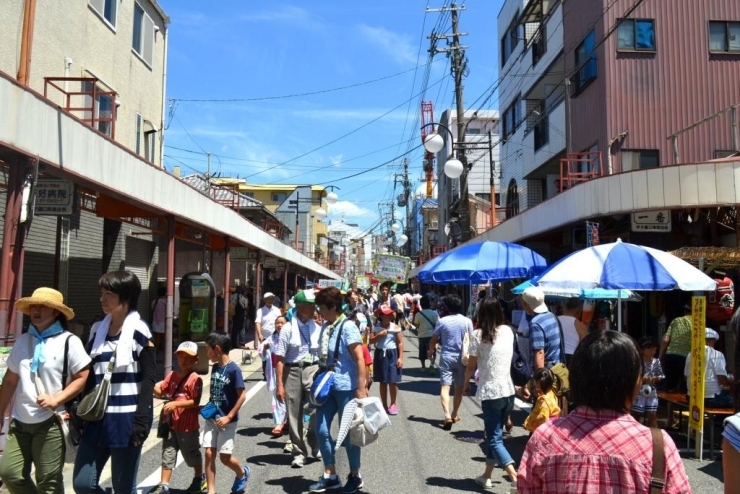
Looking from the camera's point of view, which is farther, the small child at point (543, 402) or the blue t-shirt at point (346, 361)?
the blue t-shirt at point (346, 361)

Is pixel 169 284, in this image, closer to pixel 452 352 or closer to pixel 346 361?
pixel 452 352

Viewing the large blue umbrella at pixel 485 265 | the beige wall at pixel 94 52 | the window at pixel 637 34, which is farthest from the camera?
the window at pixel 637 34

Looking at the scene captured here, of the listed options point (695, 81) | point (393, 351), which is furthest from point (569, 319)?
point (695, 81)

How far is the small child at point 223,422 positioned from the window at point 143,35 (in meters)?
14.9

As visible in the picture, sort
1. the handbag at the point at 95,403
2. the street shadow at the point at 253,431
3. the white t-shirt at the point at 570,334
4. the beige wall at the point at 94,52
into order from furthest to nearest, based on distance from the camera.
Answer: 1. the beige wall at the point at 94,52
2. the street shadow at the point at 253,431
3. the white t-shirt at the point at 570,334
4. the handbag at the point at 95,403

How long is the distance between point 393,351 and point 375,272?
1760cm

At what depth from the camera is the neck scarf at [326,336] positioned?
5898mm

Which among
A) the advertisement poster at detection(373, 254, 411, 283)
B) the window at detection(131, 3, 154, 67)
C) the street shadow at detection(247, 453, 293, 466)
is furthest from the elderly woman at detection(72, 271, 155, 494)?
the advertisement poster at detection(373, 254, 411, 283)

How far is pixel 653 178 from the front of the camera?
10773 millimetres

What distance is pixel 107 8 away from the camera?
52.3ft

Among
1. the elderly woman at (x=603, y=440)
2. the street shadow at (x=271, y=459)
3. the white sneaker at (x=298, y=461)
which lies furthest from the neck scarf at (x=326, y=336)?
the elderly woman at (x=603, y=440)

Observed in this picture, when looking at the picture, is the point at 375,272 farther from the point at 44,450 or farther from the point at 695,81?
the point at 44,450

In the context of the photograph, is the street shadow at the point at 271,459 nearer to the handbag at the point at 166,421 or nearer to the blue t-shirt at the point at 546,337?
the handbag at the point at 166,421

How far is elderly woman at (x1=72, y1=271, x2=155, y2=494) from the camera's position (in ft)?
13.5
